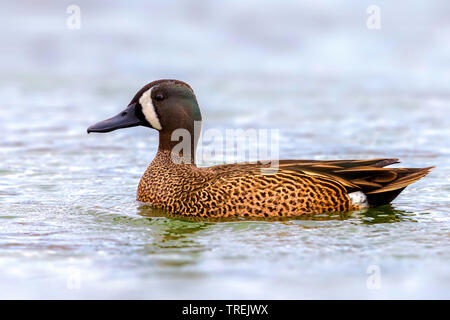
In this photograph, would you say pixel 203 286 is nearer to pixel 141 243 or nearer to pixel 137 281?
pixel 137 281

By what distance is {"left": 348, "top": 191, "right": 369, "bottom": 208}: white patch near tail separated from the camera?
353 inches

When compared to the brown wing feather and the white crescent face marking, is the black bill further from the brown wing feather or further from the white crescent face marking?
the brown wing feather

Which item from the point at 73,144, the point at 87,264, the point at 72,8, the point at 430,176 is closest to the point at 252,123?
the point at 73,144

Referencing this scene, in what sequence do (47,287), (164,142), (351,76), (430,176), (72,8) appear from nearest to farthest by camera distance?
(47,287), (164,142), (430,176), (351,76), (72,8)

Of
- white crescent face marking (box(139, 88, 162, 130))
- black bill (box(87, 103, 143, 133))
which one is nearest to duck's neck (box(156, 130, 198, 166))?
white crescent face marking (box(139, 88, 162, 130))

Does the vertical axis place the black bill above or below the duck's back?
above

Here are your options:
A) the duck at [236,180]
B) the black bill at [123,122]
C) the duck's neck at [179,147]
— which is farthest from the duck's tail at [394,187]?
the black bill at [123,122]

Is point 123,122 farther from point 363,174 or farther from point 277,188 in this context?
point 363,174

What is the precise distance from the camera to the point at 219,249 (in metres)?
7.53

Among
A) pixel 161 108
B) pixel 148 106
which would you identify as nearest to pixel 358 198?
pixel 161 108

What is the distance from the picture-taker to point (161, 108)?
9336 mm

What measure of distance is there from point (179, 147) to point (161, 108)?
0.50 m

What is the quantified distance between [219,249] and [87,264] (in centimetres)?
120

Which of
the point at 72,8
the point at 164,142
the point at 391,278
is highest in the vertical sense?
the point at 72,8
